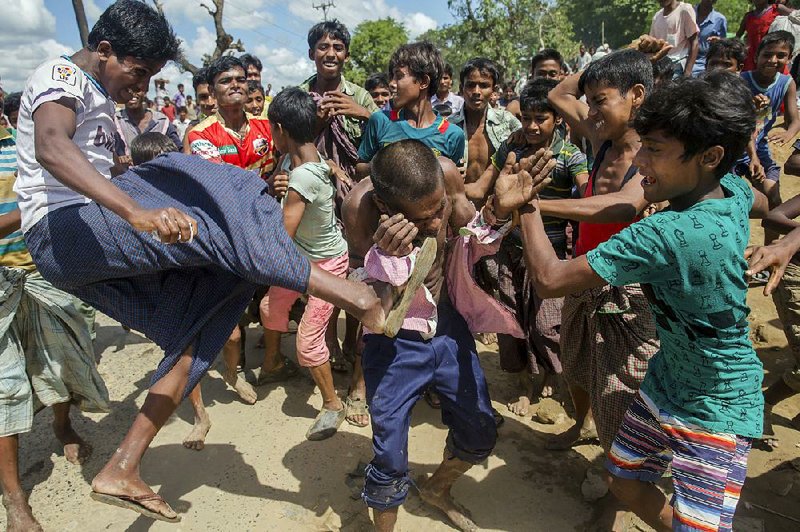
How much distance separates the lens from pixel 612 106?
230 centimetres

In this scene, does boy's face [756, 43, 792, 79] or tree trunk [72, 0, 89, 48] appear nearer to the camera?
boy's face [756, 43, 792, 79]

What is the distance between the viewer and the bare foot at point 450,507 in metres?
2.43

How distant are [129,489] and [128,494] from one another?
16 mm

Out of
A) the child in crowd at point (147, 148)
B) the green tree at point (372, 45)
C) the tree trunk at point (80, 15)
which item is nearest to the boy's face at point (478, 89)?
the child in crowd at point (147, 148)

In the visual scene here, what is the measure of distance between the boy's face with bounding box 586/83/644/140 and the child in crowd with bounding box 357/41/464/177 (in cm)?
111

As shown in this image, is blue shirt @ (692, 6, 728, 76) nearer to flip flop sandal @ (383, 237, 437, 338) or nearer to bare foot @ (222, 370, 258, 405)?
flip flop sandal @ (383, 237, 437, 338)

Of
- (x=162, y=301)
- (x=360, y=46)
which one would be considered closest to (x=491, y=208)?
(x=162, y=301)

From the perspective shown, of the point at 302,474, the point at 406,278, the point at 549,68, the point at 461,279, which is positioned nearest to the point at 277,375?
the point at 302,474

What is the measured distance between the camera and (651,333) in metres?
2.29

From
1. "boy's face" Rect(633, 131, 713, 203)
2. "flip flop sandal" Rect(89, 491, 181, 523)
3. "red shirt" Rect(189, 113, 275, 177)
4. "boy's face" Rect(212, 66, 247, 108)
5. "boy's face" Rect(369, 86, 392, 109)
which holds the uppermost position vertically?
"boy's face" Rect(369, 86, 392, 109)

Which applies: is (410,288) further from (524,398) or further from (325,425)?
(524,398)

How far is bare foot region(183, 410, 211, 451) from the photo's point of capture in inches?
122

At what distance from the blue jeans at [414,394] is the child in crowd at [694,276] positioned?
0.61 m

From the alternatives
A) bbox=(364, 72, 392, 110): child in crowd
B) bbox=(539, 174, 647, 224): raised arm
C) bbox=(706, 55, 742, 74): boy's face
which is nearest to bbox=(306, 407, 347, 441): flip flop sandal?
bbox=(539, 174, 647, 224): raised arm
